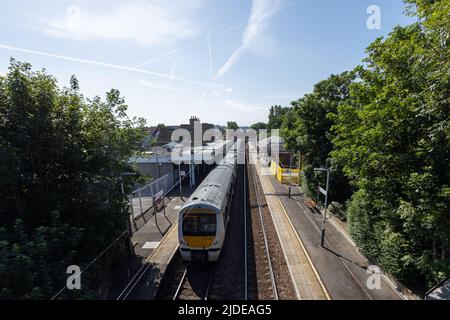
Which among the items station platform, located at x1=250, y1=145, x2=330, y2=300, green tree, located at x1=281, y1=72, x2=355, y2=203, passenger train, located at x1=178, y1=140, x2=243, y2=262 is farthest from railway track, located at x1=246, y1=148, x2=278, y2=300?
green tree, located at x1=281, y1=72, x2=355, y2=203

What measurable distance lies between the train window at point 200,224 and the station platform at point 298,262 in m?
4.39

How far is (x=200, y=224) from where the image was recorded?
11062 mm

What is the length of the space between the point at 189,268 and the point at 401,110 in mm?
11210

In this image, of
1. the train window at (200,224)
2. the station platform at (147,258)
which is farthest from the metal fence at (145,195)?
the train window at (200,224)

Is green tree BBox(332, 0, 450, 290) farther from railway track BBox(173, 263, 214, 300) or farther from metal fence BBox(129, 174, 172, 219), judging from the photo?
metal fence BBox(129, 174, 172, 219)

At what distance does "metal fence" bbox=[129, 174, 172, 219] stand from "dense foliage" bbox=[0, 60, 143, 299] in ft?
23.1

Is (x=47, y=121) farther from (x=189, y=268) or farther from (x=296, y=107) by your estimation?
(x=296, y=107)

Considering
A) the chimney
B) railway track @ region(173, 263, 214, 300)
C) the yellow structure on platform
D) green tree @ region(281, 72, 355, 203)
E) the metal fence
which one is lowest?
railway track @ region(173, 263, 214, 300)

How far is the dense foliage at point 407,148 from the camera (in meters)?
6.65

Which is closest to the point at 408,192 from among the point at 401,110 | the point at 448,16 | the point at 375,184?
the point at 375,184

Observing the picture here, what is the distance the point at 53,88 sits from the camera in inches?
340

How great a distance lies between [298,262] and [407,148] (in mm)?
7281

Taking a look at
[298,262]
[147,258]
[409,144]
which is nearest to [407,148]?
[409,144]

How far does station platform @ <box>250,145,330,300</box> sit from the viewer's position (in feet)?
32.0
